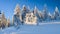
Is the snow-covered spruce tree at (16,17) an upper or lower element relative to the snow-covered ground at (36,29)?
upper

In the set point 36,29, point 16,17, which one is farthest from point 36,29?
point 16,17

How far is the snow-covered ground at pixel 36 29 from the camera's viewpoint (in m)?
1.97

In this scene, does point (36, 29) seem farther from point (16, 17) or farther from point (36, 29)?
point (16, 17)

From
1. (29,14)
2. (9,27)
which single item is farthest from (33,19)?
(9,27)

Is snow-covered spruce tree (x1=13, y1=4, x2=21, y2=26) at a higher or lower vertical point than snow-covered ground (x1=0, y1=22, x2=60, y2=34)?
higher

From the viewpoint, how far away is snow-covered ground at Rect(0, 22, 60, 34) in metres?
1.97

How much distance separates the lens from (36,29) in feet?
6.77

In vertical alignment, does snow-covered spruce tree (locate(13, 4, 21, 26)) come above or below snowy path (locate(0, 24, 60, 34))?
above

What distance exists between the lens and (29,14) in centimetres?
206

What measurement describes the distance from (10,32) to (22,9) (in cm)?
40

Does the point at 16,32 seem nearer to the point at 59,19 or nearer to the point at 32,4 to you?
the point at 32,4

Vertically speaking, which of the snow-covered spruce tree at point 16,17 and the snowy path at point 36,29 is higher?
the snow-covered spruce tree at point 16,17

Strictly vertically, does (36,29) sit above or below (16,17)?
below

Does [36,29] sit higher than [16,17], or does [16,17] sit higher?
[16,17]
